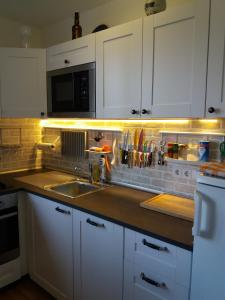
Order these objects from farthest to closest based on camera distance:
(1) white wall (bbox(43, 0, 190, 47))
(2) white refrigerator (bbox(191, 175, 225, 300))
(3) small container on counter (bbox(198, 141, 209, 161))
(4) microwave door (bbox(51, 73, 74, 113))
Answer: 1. (4) microwave door (bbox(51, 73, 74, 113))
2. (1) white wall (bbox(43, 0, 190, 47))
3. (3) small container on counter (bbox(198, 141, 209, 161))
4. (2) white refrigerator (bbox(191, 175, 225, 300))

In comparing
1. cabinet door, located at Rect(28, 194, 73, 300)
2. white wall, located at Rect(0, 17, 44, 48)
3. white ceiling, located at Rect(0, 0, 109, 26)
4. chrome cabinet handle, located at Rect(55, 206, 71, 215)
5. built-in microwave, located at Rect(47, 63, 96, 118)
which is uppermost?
white ceiling, located at Rect(0, 0, 109, 26)

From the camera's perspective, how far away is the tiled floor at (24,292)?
209cm

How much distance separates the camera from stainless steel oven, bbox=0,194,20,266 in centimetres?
205

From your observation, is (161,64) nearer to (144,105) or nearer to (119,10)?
(144,105)

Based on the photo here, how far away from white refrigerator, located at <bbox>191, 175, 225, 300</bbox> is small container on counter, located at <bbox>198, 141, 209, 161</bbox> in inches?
22.3

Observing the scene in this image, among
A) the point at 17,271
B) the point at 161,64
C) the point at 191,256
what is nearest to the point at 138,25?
the point at 161,64

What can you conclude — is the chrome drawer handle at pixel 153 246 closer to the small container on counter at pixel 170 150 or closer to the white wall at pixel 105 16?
the small container on counter at pixel 170 150

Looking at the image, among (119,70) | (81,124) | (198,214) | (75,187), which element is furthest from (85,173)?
(198,214)

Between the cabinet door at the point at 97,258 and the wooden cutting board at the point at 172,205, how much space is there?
302 mm

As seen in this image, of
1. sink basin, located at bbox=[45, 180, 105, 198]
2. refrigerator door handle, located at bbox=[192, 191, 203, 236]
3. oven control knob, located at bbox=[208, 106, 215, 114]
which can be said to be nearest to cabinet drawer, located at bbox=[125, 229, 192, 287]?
refrigerator door handle, located at bbox=[192, 191, 203, 236]

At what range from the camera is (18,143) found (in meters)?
2.77

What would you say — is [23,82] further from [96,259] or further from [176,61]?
[96,259]

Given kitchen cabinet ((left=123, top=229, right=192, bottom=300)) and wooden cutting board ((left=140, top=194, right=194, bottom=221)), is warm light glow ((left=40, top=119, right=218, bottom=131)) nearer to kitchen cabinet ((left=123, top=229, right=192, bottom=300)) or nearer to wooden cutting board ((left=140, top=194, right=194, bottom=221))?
wooden cutting board ((left=140, top=194, right=194, bottom=221))

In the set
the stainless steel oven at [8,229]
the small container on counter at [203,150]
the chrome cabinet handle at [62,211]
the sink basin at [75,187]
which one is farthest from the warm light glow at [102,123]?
the stainless steel oven at [8,229]
